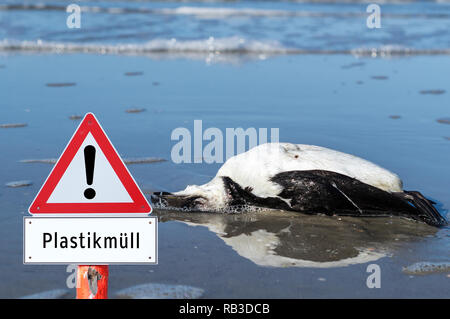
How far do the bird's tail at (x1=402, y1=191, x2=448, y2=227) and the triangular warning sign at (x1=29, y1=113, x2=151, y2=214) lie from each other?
245 centimetres

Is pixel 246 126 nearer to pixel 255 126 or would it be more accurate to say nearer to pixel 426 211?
pixel 255 126

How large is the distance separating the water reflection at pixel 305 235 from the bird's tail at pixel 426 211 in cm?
5

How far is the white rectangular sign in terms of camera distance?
237 centimetres

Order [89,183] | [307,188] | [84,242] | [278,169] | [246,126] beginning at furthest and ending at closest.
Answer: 1. [246,126]
2. [278,169]
3. [307,188]
4. [89,183]
5. [84,242]

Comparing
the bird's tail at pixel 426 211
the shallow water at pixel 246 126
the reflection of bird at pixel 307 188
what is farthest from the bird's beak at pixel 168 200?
the bird's tail at pixel 426 211

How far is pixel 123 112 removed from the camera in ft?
24.0

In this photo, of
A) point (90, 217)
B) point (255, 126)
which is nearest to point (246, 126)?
point (255, 126)

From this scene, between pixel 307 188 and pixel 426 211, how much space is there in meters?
0.80

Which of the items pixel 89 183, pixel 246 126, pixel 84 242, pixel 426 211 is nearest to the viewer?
pixel 84 242

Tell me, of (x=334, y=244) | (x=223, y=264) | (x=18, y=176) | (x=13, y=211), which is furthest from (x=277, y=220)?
(x=18, y=176)

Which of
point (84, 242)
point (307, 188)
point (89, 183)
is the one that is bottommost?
point (307, 188)

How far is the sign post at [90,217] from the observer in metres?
2.37

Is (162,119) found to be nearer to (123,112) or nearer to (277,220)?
(123,112)

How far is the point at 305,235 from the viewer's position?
13.6 feet
